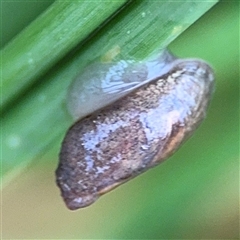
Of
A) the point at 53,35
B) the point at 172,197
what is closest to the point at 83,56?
the point at 53,35

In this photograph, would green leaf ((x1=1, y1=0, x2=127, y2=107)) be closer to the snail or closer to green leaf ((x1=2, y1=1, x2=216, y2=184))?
green leaf ((x1=2, y1=1, x2=216, y2=184))

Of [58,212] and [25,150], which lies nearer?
[25,150]

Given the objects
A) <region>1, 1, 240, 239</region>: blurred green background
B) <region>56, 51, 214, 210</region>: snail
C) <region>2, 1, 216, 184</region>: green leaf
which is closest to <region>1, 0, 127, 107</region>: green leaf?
<region>2, 1, 216, 184</region>: green leaf

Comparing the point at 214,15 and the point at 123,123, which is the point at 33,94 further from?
the point at 214,15

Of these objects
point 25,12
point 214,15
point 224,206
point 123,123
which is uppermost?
point 25,12

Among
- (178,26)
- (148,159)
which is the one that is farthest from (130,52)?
(148,159)

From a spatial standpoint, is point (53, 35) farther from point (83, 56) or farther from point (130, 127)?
point (130, 127)
